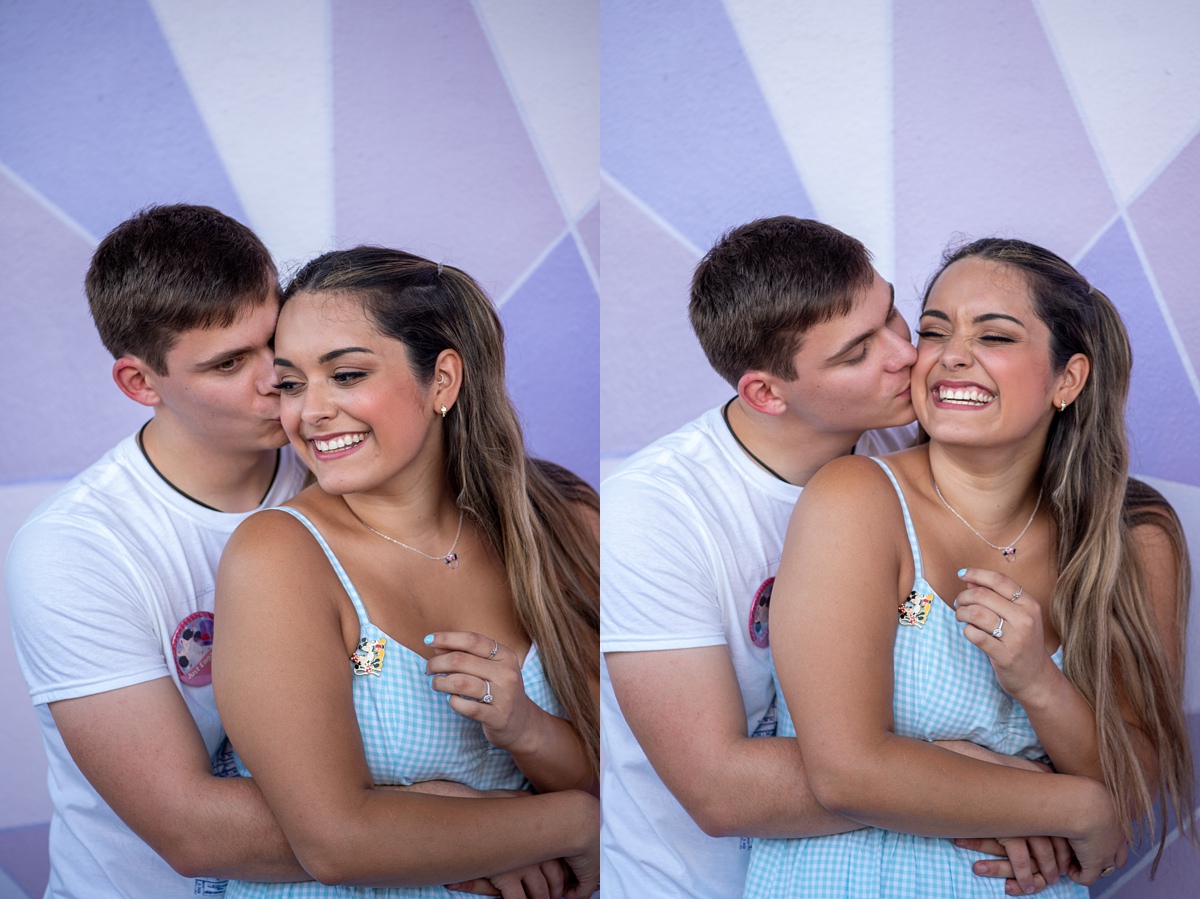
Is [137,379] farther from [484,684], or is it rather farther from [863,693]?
[863,693]

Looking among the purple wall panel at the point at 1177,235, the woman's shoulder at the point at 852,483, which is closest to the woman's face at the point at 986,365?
the woman's shoulder at the point at 852,483

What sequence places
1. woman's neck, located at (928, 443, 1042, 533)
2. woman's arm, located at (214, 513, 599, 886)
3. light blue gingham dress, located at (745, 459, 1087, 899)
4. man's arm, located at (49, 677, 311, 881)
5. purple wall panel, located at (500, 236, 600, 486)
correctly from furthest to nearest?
purple wall panel, located at (500, 236, 600, 486) < woman's neck, located at (928, 443, 1042, 533) < light blue gingham dress, located at (745, 459, 1087, 899) < man's arm, located at (49, 677, 311, 881) < woman's arm, located at (214, 513, 599, 886)

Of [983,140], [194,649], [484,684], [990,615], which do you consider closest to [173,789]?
[194,649]

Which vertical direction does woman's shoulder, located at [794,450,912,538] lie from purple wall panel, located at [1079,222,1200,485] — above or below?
below

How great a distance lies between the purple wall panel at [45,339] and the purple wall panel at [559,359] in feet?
2.20

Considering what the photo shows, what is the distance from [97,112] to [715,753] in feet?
4.81

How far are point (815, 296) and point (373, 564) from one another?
0.84 m

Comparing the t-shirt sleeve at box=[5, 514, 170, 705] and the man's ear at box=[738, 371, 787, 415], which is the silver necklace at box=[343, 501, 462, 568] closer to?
the t-shirt sleeve at box=[5, 514, 170, 705]

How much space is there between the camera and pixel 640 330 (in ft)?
6.61

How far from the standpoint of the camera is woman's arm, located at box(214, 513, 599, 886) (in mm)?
1483

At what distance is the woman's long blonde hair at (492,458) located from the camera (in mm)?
1716

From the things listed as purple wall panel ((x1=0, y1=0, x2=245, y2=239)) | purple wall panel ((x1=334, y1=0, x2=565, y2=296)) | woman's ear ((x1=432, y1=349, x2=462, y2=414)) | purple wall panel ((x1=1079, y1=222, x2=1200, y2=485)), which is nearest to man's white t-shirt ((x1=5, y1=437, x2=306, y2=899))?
woman's ear ((x1=432, y1=349, x2=462, y2=414))

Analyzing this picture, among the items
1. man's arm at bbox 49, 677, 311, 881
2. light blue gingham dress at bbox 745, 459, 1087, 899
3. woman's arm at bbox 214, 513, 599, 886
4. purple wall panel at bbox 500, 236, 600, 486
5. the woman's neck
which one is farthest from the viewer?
purple wall panel at bbox 500, 236, 600, 486

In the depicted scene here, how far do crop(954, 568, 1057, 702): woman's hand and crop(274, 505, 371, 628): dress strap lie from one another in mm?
885
